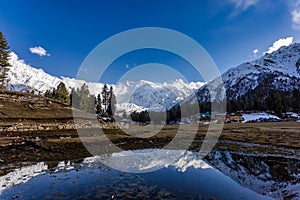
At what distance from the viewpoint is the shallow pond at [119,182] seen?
11203 mm

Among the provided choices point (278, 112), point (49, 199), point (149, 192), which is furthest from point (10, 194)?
point (278, 112)

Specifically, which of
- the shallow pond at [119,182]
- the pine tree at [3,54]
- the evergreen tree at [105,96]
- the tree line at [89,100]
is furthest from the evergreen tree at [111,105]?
the shallow pond at [119,182]

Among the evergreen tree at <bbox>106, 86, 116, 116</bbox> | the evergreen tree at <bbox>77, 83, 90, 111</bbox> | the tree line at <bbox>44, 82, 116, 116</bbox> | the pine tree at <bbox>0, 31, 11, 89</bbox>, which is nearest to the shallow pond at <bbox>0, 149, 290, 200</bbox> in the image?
the pine tree at <bbox>0, 31, 11, 89</bbox>

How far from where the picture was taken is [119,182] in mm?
13352

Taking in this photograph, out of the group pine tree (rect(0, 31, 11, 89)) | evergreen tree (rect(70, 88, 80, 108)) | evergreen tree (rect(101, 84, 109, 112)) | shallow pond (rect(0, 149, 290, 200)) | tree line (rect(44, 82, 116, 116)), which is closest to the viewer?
shallow pond (rect(0, 149, 290, 200))

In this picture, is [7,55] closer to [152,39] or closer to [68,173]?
[152,39]

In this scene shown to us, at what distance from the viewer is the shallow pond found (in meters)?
11.2

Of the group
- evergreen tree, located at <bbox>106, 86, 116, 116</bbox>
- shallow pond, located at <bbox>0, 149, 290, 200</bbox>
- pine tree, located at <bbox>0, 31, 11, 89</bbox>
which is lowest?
shallow pond, located at <bbox>0, 149, 290, 200</bbox>

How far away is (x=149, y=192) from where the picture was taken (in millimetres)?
11711

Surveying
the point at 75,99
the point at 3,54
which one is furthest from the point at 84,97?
the point at 3,54

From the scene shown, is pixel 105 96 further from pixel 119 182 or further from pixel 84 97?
pixel 119 182

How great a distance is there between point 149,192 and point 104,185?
3160 millimetres

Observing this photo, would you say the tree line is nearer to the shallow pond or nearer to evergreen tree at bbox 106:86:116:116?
evergreen tree at bbox 106:86:116:116

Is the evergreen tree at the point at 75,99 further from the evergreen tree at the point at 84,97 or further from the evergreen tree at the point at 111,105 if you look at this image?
the evergreen tree at the point at 111,105
